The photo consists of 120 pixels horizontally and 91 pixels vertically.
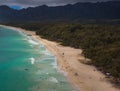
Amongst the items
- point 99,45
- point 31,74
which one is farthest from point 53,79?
point 99,45

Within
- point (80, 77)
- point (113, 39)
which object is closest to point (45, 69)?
point (80, 77)

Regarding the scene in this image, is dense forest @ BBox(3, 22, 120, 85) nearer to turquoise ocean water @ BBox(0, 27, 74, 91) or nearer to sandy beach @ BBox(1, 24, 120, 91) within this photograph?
sandy beach @ BBox(1, 24, 120, 91)

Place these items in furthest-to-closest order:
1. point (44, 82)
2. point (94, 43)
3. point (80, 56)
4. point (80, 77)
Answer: point (94, 43)
point (80, 56)
point (80, 77)
point (44, 82)

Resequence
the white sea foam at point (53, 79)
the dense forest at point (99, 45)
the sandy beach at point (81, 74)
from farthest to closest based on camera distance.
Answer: the dense forest at point (99, 45) < the white sea foam at point (53, 79) < the sandy beach at point (81, 74)

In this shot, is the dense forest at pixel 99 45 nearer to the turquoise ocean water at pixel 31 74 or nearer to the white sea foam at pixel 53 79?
the turquoise ocean water at pixel 31 74

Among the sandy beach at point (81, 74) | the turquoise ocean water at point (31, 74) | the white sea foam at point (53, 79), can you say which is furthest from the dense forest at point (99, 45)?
the white sea foam at point (53, 79)

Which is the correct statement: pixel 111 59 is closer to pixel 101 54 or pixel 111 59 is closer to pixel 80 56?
pixel 101 54

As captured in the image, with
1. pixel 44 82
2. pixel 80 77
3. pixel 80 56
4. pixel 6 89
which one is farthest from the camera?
pixel 80 56

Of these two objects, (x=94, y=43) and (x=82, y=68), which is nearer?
(x=82, y=68)

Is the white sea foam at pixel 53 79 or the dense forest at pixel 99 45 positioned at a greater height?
the dense forest at pixel 99 45

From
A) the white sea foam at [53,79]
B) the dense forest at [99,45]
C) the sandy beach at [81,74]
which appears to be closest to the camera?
the sandy beach at [81,74]
